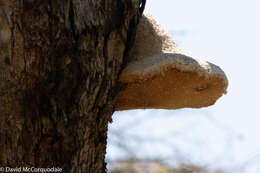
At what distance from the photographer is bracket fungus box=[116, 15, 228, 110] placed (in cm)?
193

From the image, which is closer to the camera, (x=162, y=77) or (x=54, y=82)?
(x=54, y=82)

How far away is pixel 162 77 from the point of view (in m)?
2.01

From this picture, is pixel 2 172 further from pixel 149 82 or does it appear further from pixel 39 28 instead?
pixel 149 82

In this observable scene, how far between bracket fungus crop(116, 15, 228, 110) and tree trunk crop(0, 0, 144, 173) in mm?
174

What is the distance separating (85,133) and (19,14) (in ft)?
1.61

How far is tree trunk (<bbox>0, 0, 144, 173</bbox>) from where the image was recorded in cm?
165

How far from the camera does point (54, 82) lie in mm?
1697

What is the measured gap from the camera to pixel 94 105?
1.84 m

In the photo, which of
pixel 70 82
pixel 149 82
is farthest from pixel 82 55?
pixel 149 82

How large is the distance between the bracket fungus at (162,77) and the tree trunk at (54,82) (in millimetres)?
174

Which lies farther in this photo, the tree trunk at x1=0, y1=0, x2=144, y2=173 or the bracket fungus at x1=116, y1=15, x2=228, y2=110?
the bracket fungus at x1=116, y1=15, x2=228, y2=110

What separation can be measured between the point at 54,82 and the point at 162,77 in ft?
1.67

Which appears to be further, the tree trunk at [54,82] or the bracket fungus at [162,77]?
the bracket fungus at [162,77]

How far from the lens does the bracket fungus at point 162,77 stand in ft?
6.32
